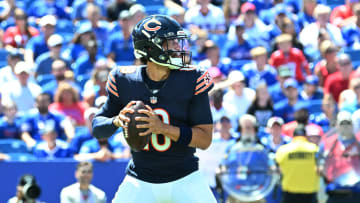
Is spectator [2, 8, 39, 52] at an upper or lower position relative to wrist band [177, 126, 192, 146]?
upper

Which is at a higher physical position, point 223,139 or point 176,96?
point 176,96

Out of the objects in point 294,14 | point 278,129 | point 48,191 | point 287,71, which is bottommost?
point 48,191

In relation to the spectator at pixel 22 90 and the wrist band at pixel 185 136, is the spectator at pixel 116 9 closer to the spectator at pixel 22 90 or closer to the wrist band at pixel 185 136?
the spectator at pixel 22 90

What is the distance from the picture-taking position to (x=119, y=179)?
8.05 meters

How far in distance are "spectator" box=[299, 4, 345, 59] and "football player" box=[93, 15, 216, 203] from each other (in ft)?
20.6

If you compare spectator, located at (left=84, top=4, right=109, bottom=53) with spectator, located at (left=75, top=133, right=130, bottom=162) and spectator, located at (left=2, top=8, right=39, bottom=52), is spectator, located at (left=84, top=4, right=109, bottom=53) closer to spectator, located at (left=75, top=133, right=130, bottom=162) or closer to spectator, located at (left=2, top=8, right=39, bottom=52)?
spectator, located at (left=2, top=8, right=39, bottom=52)

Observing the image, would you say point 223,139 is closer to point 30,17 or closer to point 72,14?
point 72,14

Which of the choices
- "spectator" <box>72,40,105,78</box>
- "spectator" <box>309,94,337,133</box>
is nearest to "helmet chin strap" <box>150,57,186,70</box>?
"spectator" <box>309,94,337,133</box>

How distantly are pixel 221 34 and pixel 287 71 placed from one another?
63.9 inches

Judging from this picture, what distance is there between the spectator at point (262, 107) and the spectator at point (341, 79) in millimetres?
920

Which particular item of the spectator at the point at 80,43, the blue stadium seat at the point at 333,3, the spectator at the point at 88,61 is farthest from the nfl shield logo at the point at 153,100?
the blue stadium seat at the point at 333,3

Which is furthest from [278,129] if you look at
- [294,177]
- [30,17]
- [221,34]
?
[30,17]

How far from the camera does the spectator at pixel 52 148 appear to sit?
8297mm

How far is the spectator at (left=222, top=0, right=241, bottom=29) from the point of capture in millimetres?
10594
